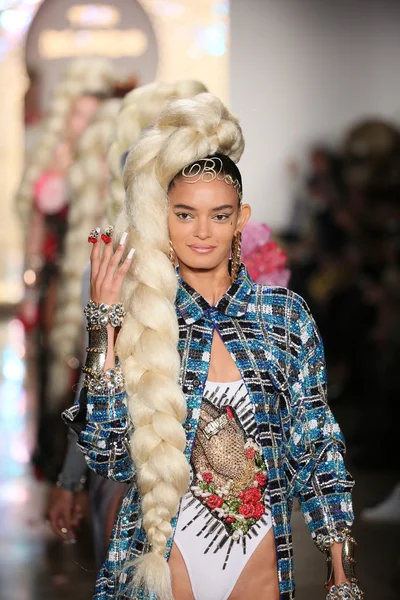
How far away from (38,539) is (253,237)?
212 centimetres

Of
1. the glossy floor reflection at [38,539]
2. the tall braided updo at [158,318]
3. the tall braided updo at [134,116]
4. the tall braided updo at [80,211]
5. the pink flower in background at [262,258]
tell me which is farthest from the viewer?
the tall braided updo at [80,211]

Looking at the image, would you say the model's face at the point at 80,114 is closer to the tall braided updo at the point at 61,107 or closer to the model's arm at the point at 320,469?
the tall braided updo at the point at 61,107

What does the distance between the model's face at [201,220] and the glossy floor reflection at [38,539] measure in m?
1.02

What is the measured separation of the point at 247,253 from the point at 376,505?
5.22ft

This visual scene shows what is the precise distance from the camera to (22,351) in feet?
18.2

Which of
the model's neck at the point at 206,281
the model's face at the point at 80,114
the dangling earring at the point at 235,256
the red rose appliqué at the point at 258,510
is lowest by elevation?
the red rose appliqué at the point at 258,510

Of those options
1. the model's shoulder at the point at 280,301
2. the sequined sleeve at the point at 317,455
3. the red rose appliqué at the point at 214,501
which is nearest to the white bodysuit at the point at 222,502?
the red rose appliqué at the point at 214,501

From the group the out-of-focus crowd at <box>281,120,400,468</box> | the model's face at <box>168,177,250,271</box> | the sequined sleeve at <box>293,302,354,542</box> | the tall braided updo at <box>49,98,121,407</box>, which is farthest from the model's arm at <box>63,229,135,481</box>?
the out-of-focus crowd at <box>281,120,400,468</box>

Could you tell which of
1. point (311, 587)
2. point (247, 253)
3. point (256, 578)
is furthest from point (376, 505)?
point (256, 578)

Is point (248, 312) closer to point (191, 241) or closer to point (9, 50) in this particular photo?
point (191, 241)

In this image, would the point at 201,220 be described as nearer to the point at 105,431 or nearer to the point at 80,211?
the point at 105,431

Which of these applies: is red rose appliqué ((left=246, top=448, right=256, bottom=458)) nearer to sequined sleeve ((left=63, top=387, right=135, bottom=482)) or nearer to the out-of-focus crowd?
sequined sleeve ((left=63, top=387, right=135, bottom=482))

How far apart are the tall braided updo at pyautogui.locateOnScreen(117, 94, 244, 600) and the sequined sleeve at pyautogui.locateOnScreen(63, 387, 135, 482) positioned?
0.10 feet

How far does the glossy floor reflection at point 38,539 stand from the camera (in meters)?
3.48
